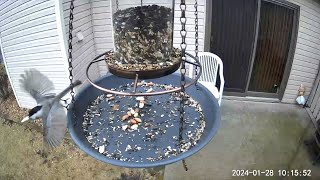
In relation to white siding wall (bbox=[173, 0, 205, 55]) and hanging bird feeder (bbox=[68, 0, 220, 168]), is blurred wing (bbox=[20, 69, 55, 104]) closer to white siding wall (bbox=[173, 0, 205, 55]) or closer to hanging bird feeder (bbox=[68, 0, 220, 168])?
hanging bird feeder (bbox=[68, 0, 220, 168])

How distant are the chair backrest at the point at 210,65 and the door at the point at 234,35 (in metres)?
0.31

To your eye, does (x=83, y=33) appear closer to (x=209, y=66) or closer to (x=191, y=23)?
(x=191, y=23)

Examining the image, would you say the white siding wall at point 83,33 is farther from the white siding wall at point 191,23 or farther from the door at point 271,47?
the door at point 271,47

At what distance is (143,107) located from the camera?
8.99 ft

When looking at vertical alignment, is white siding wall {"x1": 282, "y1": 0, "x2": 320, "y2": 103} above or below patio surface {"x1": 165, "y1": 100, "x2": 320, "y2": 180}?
above

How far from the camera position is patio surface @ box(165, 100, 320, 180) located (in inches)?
181

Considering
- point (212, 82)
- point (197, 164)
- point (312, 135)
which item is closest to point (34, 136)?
point (197, 164)

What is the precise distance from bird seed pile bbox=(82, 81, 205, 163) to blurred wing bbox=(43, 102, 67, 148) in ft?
0.63

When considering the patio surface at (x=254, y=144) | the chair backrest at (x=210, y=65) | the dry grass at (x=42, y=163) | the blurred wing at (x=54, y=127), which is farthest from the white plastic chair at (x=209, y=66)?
the blurred wing at (x=54, y=127)

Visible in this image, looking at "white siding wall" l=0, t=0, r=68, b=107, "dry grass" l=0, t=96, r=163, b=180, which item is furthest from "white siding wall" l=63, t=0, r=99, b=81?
"dry grass" l=0, t=96, r=163, b=180

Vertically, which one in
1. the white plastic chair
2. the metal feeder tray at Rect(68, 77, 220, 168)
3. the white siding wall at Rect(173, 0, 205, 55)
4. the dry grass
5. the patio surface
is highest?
the white siding wall at Rect(173, 0, 205, 55)

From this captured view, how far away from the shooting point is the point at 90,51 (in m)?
5.66

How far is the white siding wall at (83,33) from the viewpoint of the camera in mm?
4952

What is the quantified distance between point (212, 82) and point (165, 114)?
10.2 ft
